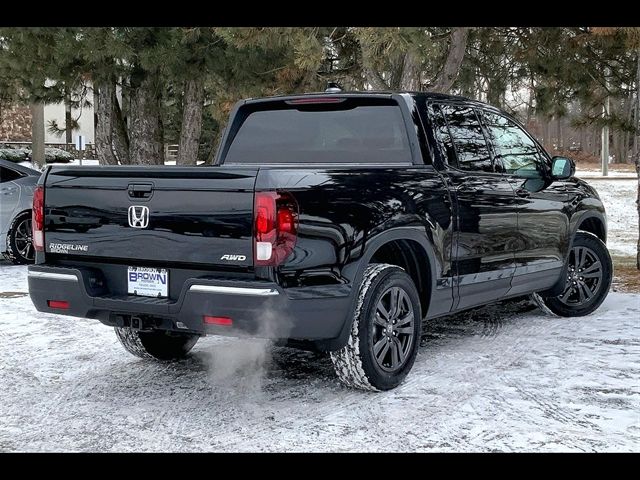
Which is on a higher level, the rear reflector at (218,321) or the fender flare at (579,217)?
the fender flare at (579,217)

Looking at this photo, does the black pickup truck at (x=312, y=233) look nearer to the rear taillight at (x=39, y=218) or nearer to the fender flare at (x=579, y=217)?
the rear taillight at (x=39, y=218)

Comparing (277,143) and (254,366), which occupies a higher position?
(277,143)

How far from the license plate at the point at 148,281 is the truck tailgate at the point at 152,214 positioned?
0.21 feet

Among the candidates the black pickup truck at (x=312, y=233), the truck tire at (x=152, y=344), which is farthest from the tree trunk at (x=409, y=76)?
the truck tire at (x=152, y=344)

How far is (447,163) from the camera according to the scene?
5.98 m

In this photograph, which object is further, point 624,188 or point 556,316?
point 624,188

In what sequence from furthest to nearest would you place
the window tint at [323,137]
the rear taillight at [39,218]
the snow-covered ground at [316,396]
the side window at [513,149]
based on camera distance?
the side window at [513,149]
the window tint at [323,137]
the rear taillight at [39,218]
the snow-covered ground at [316,396]

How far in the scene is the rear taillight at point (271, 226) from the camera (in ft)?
14.5

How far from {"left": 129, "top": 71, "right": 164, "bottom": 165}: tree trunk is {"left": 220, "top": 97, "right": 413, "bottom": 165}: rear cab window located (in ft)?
34.3

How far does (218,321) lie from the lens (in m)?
4.53

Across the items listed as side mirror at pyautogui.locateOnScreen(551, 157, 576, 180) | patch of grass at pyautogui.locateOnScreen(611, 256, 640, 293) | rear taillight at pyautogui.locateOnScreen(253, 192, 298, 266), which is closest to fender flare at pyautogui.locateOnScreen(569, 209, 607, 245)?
side mirror at pyautogui.locateOnScreen(551, 157, 576, 180)

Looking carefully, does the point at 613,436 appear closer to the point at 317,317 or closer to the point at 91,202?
the point at 317,317
